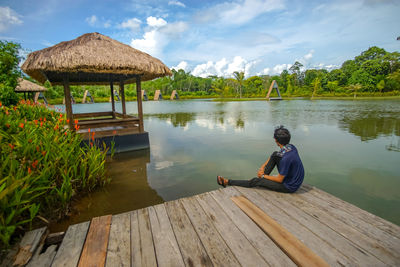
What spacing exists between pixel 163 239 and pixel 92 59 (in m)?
4.56

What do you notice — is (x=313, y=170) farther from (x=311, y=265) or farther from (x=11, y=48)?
(x=11, y=48)

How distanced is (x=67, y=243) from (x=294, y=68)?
2190 inches

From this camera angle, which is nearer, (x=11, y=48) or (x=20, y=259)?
(x=20, y=259)

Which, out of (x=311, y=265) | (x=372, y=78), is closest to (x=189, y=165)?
(x=311, y=265)

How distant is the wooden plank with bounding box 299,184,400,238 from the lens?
178 cm

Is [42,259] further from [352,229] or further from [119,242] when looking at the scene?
[352,229]

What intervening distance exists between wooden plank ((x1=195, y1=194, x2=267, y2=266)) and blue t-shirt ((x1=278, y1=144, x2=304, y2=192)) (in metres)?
0.89

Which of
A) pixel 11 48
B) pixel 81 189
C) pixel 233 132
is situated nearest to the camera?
pixel 81 189

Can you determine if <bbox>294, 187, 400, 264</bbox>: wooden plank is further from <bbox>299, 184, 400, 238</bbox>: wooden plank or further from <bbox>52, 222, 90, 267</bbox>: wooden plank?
<bbox>52, 222, 90, 267</bbox>: wooden plank

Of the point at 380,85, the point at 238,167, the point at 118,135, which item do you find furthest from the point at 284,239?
the point at 380,85

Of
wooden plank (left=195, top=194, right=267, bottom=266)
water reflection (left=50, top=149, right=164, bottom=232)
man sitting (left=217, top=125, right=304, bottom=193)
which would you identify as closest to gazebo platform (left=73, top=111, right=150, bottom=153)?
water reflection (left=50, top=149, right=164, bottom=232)

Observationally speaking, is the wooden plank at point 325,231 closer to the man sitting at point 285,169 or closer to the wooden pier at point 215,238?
the wooden pier at point 215,238

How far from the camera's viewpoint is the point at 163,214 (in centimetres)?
207

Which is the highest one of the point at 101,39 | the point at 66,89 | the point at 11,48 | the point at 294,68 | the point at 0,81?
the point at 294,68
